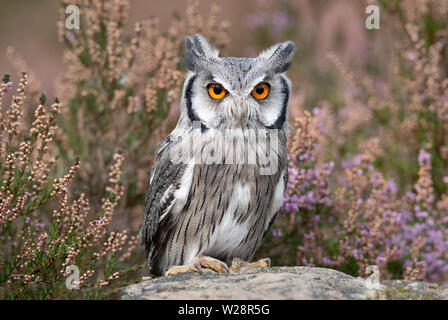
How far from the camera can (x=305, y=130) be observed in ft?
9.30

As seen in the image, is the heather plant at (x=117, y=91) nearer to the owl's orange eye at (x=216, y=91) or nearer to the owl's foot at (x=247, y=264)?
the owl's orange eye at (x=216, y=91)

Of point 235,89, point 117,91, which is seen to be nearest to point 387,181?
point 235,89

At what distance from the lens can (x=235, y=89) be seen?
219cm

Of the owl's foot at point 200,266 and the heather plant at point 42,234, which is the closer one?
the heather plant at point 42,234

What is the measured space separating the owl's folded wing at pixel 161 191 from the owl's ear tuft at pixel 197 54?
0.36 m

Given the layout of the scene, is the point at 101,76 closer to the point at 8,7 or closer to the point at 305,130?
the point at 305,130

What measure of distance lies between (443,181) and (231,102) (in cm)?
195

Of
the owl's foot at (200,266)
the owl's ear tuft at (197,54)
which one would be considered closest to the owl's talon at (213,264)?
the owl's foot at (200,266)

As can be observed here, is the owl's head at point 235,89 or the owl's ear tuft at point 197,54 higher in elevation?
the owl's ear tuft at point 197,54

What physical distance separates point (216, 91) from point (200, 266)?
0.75m

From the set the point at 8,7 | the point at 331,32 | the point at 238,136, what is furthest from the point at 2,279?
the point at 8,7

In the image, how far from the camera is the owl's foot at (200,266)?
230 cm

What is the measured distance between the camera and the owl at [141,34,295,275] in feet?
7.40

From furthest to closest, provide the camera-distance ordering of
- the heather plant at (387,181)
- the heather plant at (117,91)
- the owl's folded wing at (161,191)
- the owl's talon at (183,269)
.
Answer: the heather plant at (117,91)
the heather plant at (387,181)
the owl's folded wing at (161,191)
the owl's talon at (183,269)
